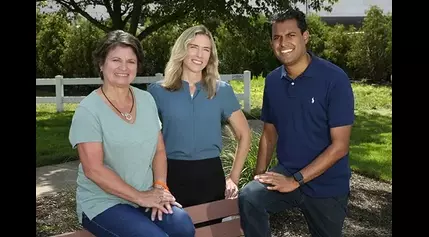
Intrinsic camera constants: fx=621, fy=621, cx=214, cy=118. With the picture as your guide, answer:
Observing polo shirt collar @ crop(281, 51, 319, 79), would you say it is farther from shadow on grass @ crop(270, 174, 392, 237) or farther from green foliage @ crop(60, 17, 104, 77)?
green foliage @ crop(60, 17, 104, 77)

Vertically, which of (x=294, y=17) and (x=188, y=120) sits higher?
(x=294, y=17)

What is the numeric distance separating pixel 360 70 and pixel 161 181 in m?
16.3

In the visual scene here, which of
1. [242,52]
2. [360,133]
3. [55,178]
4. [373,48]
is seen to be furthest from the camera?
[373,48]

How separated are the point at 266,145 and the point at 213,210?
490mm

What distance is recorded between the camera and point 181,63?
3.21 meters

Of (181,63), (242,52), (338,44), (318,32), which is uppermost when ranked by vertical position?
(318,32)

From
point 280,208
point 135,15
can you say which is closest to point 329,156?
point 280,208

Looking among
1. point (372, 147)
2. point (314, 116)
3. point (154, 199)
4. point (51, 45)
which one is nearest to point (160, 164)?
point (154, 199)

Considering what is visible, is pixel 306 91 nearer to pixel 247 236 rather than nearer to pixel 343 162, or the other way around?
pixel 343 162

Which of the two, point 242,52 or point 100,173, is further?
point 242,52

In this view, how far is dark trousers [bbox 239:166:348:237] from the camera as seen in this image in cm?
305

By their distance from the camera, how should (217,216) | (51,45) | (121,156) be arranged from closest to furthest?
(121,156) < (217,216) < (51,45)

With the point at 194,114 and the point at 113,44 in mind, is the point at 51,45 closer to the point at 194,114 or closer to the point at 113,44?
the point at 194,114
